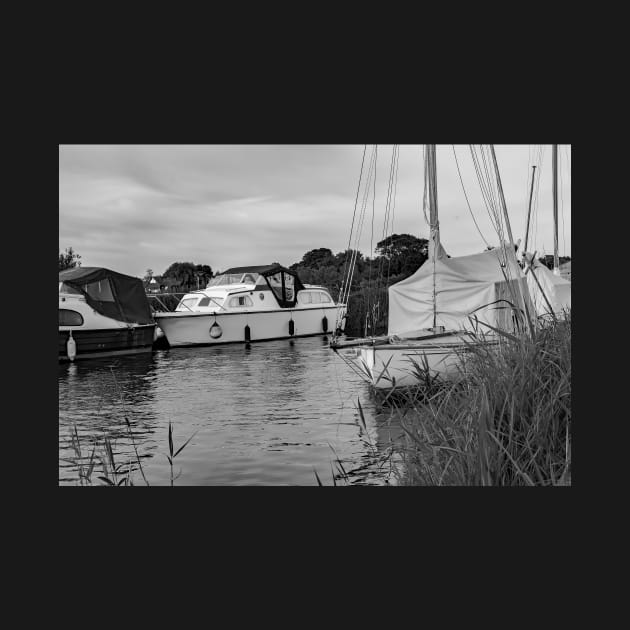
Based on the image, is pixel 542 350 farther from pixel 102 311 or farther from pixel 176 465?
pixel 102 311

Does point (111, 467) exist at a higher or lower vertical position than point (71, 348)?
lower

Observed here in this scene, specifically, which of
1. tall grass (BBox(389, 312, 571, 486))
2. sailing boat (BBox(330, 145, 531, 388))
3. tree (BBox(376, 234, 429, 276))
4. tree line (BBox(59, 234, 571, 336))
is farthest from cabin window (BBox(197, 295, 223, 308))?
tall grass (BBox(389, 312, 571, 486))


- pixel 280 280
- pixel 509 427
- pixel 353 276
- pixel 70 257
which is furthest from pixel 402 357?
pixel 280 280

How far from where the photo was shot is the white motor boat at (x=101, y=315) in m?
17.7

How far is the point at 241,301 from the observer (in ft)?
77.6

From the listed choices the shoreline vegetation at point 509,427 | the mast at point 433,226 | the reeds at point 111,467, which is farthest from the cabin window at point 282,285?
the shoreline vegetation at point 509,427

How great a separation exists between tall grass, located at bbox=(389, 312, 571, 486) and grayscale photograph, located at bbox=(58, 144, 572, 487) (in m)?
0.02

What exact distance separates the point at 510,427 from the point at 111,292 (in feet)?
55.8

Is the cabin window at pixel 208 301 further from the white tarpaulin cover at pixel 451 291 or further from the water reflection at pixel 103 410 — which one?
the white tarpaulin cover at pixel 451 291

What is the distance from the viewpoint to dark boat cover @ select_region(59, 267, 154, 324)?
1852cm

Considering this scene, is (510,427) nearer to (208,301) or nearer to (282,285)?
(208,301)

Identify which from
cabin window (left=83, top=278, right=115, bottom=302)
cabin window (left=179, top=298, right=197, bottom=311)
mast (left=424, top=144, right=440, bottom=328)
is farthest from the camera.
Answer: cabin window (left=179, top=298, right=197, bottom=311)

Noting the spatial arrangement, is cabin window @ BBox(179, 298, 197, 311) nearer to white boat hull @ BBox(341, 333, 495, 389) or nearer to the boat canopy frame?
the boat canopy frame

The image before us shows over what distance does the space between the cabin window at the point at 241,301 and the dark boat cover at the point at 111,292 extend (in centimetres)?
361
